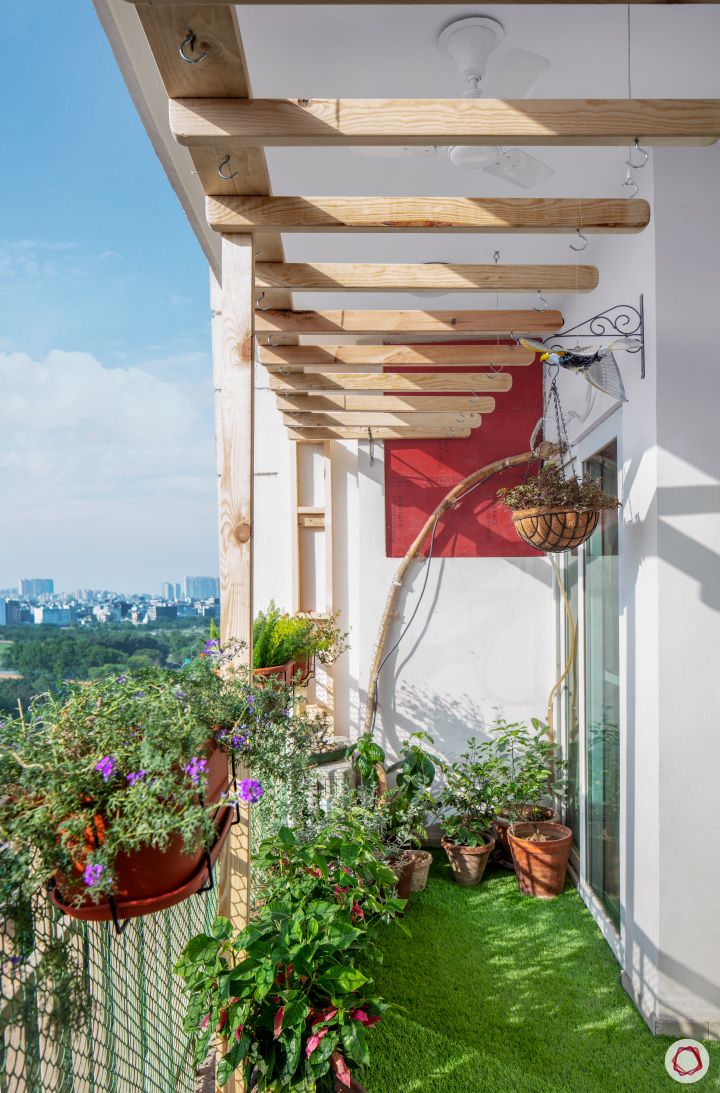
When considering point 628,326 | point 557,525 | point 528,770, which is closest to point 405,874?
point 528,770

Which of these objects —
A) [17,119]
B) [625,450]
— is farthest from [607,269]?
[17,119]

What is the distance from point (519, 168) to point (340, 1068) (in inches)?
93.6

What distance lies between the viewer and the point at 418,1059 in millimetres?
2518

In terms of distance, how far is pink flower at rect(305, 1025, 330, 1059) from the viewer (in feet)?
5.61

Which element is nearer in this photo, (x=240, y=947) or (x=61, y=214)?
(x=240, y=947)

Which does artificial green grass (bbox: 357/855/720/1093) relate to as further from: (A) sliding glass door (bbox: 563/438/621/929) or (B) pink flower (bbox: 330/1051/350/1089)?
(B) pink flower (bbox: 330/1051/350/1089)

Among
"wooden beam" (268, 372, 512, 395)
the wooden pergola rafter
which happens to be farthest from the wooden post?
"wooden beam" (268, 372, 512, 395)

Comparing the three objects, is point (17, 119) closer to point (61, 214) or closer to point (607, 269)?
point (61, 214)

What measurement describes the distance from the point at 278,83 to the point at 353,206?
54 cm

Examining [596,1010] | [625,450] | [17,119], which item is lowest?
[596,1010]

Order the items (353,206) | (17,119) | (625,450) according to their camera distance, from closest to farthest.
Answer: (353,206)
(625,450)
(17,119)

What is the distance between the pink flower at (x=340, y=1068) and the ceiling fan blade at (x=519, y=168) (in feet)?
7.70

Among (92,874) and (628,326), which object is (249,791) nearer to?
(92,874)

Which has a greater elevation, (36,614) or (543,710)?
(36,614)
